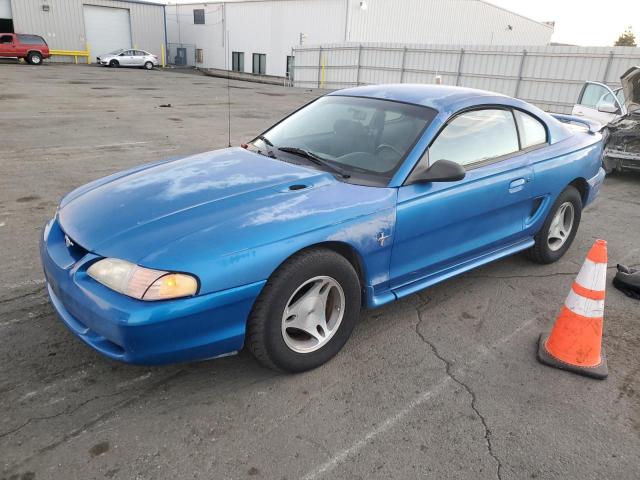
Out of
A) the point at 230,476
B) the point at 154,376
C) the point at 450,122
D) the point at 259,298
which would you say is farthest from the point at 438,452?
the point at 450,122

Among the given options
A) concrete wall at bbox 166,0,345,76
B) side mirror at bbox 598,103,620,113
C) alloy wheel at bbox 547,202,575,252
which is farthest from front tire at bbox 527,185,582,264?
concrete wall at bbox 166,0,345,76

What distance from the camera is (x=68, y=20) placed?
121 ft

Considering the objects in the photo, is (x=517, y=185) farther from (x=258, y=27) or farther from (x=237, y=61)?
(x=237, y=61)

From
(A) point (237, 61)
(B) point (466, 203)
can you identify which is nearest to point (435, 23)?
(A) point (237, 61)

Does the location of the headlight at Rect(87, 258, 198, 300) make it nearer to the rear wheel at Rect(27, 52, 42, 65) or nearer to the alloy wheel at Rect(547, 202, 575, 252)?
the alloy wheel at Rect(547, 202, 575, 252)

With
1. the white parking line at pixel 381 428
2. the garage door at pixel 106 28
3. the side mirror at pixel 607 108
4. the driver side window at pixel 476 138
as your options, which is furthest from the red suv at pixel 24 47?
the white parking line at pixel 381 428

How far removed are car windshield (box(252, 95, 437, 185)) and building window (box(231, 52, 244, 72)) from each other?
39107 mm

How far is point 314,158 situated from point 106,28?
43322 mm

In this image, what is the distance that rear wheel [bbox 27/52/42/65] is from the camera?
31125 mm

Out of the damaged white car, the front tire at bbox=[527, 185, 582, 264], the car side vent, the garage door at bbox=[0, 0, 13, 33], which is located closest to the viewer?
the car side vent

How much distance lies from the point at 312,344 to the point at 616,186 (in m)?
7.08

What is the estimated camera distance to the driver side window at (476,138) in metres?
3.27

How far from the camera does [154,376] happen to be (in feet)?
8.94

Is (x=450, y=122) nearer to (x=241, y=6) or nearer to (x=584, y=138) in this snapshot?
(x=584, y=138)
